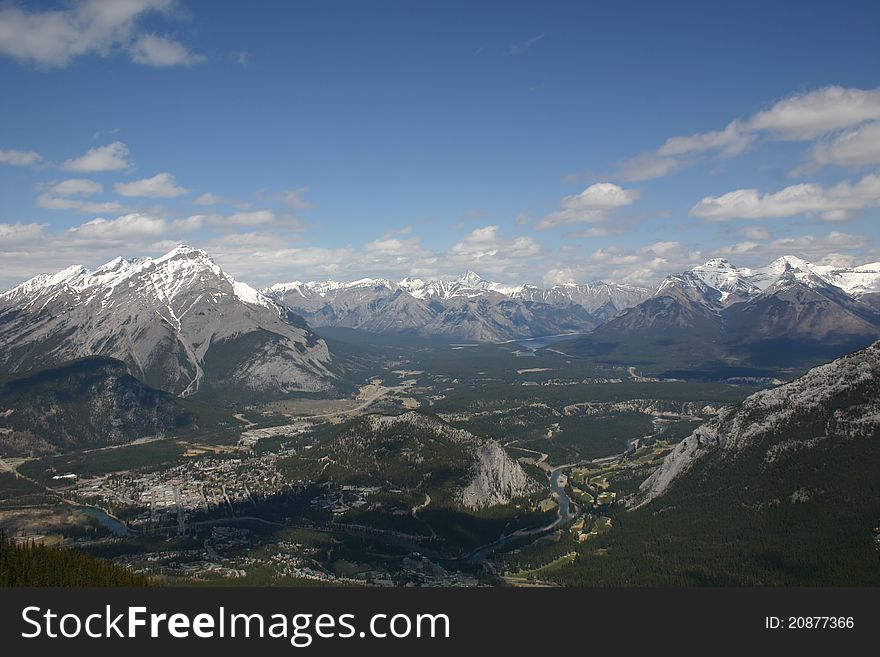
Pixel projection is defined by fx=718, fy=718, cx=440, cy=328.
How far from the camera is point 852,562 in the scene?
432ft

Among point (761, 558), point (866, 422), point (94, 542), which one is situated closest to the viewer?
point (761, 558)

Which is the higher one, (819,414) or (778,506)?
(819,414)

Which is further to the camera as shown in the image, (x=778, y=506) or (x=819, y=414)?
(x=819, y=414)

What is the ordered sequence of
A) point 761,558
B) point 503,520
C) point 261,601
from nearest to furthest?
point 261,601, point 761,558, point 503,520

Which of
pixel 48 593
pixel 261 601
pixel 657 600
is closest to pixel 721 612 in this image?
pixel 657 600

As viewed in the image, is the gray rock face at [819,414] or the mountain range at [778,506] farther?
the gray rock face at [819,414]

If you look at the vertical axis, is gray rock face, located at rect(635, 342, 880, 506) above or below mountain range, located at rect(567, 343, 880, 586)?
above

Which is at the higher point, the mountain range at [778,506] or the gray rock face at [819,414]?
the gray rock face at [819,414]

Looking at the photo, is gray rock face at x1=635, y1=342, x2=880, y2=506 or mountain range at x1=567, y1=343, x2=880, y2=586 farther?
gray rock face at x1=635, y1=342, x2=880, y2=506

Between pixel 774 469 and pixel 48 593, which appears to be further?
pixel 774 469

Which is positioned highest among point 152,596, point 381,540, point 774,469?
point 152,596

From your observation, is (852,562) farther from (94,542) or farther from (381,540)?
(94,542)

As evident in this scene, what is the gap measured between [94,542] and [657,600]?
162133 millimetres

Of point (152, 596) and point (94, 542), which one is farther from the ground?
point (152, 596)
